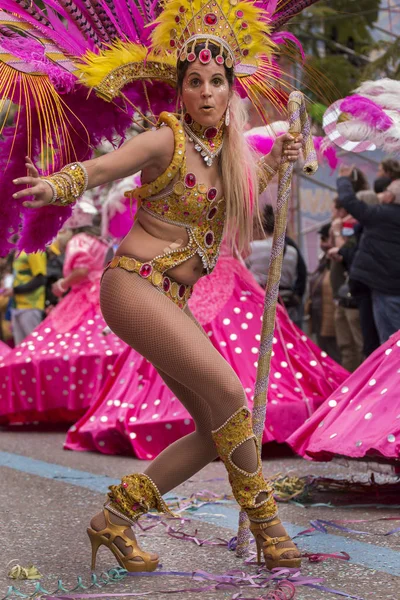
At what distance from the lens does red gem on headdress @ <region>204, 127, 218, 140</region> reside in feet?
10.9

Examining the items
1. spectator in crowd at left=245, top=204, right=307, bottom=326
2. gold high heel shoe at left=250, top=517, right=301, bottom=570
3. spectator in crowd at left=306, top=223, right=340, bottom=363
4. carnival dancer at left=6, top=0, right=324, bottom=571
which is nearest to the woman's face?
carnival dancer at left=6, top=0, right=324, bottom=571

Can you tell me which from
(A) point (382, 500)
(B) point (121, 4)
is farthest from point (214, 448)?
(B) point (121, 4)

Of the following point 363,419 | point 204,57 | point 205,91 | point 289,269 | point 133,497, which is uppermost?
point 204,57

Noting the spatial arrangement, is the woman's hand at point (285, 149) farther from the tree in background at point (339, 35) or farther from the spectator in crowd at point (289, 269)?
the tree in background at point (339, 35)

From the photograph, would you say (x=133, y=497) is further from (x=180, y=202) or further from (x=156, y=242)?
(x=180, y=202)

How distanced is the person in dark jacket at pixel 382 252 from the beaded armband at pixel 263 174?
290cm

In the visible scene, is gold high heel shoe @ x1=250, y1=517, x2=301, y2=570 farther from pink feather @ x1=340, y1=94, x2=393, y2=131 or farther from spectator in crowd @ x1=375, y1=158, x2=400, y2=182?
spectator in crowd @ x1=375, y1=158, x2=400, y2=182

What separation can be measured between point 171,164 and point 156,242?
0.81 feet

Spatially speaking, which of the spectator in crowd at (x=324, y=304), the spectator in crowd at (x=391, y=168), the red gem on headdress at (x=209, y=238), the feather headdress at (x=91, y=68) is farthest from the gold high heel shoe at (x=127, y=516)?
the spectator in crowd at (x=324, y=304)

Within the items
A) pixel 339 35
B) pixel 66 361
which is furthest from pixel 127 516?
pixel 339 35

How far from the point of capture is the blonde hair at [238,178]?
3.34 m

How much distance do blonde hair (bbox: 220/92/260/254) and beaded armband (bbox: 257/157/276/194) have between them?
1.6 inches

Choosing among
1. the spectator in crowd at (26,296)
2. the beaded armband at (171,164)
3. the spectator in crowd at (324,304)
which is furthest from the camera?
the spectator in crowd at (26,296)

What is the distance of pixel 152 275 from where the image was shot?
3.21 m
